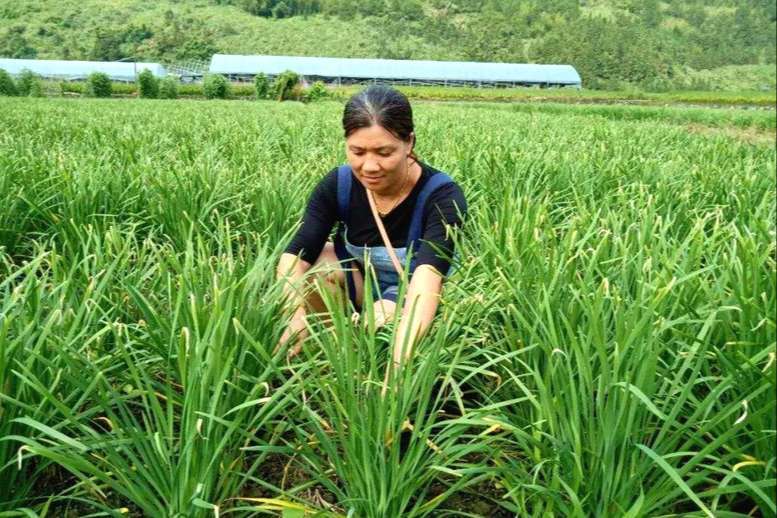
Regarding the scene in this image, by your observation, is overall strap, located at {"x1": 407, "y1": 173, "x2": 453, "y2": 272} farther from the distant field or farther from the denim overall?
the distant field

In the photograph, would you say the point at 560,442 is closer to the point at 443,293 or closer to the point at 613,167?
the point at 443,293

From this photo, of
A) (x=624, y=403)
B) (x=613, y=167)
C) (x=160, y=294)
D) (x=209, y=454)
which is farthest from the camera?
(x=613, y=167)

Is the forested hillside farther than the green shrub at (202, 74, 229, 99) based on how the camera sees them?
Yes

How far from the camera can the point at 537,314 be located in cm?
139

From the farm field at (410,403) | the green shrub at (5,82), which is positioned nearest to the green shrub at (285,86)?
the green shrub at (5,82)

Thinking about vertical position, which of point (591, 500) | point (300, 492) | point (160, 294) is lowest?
point (300, 492)

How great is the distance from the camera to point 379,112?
181cm

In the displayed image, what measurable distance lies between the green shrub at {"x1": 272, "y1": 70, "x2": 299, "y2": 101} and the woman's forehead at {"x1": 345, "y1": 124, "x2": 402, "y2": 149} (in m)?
42.5

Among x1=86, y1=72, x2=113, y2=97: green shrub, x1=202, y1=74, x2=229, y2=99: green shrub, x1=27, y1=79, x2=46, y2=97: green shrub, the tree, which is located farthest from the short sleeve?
x1=202, y1=74, x2=229, y2=99: green shrub

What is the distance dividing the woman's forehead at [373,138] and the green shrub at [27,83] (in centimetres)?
1775

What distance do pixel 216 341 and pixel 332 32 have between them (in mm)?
62922

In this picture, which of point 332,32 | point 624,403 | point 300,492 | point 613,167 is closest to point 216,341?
point 300,492

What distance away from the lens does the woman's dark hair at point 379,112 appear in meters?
1.81

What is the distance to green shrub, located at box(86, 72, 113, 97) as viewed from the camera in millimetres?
38812
